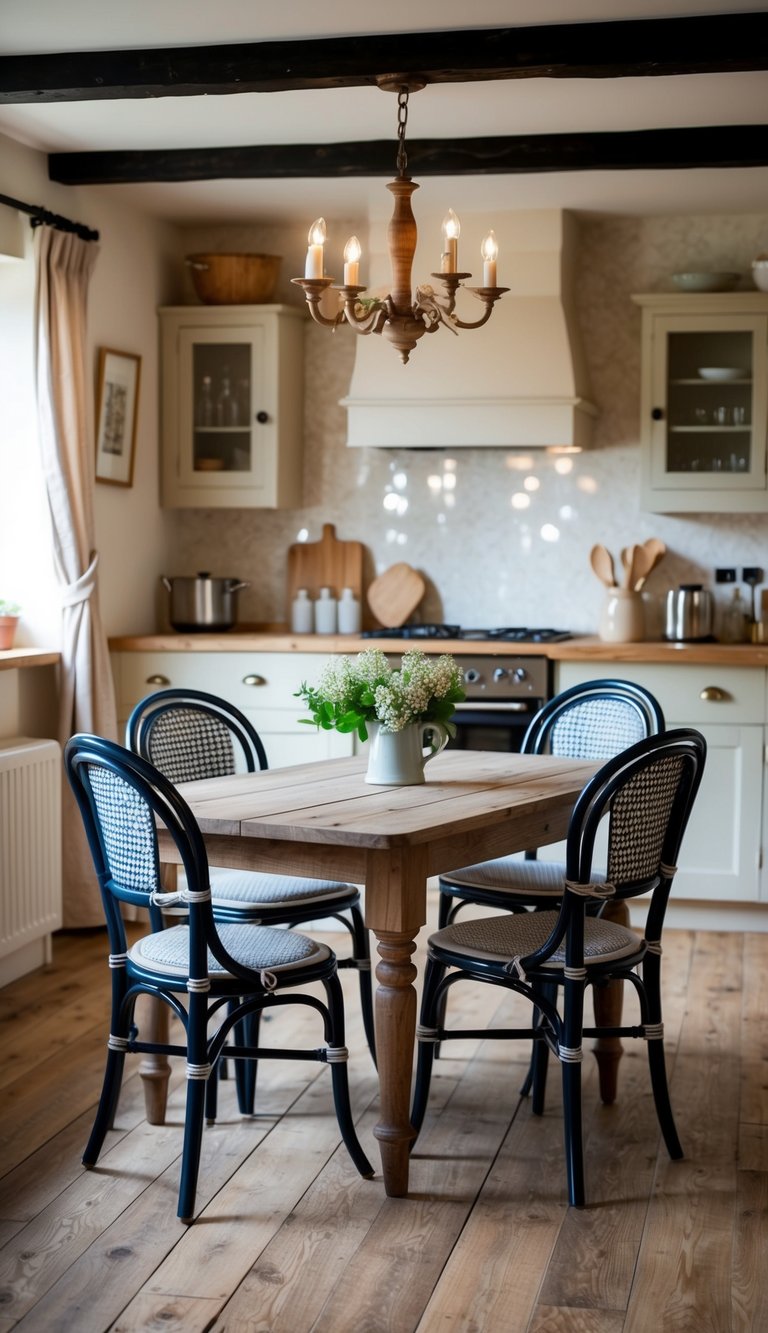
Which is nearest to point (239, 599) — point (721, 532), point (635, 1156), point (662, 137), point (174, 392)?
point (174, 392)

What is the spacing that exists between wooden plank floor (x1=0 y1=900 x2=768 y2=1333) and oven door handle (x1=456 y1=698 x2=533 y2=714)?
54.8 inches

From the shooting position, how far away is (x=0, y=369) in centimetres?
456

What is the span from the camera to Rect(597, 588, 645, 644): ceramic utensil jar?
5133mm

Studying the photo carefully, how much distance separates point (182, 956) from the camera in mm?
2768

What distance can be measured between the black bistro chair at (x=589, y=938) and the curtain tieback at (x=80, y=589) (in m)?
2.11

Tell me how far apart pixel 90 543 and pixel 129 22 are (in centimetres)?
176

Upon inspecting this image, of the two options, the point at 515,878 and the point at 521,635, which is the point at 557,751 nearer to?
the point at 515,878

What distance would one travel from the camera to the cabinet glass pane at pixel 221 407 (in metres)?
5.45

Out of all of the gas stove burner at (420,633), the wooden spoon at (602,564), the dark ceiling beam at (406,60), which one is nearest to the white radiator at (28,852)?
the gas stove burner at (420,633)

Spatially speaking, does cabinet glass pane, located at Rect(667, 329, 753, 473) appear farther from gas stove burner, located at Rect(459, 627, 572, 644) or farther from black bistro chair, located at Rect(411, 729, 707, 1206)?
black bistro chair, located at Rect(411, 729, 707, 1206)

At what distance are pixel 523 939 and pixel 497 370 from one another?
2648mm

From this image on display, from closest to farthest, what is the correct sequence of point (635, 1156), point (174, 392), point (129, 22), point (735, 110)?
point (635, 1156) < point (129, 22) < point (735, 110) < point (174, 392)

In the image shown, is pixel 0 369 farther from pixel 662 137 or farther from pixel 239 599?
pixel 662 137

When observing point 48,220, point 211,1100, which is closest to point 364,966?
point 211,1100
